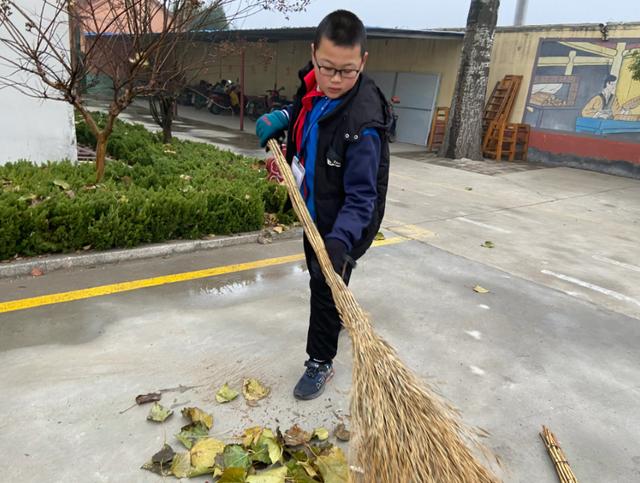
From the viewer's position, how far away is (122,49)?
594cm

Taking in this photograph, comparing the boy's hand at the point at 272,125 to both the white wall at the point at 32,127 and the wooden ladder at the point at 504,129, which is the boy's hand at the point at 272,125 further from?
the wooden ladder at the point at 504,129

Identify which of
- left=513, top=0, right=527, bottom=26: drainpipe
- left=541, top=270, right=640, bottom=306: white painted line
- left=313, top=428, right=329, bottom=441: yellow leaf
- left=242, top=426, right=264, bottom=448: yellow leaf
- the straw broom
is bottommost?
left=313, top=428, right=329, bottom=441: yellow leaf

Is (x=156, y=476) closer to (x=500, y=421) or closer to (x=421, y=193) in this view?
(x=500, y=421)

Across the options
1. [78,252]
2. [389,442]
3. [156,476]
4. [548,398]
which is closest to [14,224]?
[78,252]

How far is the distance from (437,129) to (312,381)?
11.1 meters

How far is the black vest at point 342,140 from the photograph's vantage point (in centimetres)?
206

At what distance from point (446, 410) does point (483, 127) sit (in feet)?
37.1

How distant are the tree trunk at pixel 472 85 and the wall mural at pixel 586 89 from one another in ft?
4.87

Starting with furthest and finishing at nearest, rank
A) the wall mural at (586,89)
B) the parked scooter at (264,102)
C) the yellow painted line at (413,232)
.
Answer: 1. the parked scooter at (264,102)
2. the wall mural at (586,89)
3. the yellow painted line at (413,232)

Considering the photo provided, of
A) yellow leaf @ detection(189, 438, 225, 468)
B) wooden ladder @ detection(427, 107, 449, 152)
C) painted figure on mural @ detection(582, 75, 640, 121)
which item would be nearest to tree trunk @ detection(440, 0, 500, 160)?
wooden ladder @ detection(427, 107, 449, 152)

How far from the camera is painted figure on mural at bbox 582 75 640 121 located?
32.8ft

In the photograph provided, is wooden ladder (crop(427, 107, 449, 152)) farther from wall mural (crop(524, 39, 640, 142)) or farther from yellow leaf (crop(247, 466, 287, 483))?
yellow leaf (crop(247, 466, 287, 483))

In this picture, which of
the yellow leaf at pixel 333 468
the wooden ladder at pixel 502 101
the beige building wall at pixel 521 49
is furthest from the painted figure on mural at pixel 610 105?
the yellow leaf at pixel 333 468

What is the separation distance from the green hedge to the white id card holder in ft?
6.71
